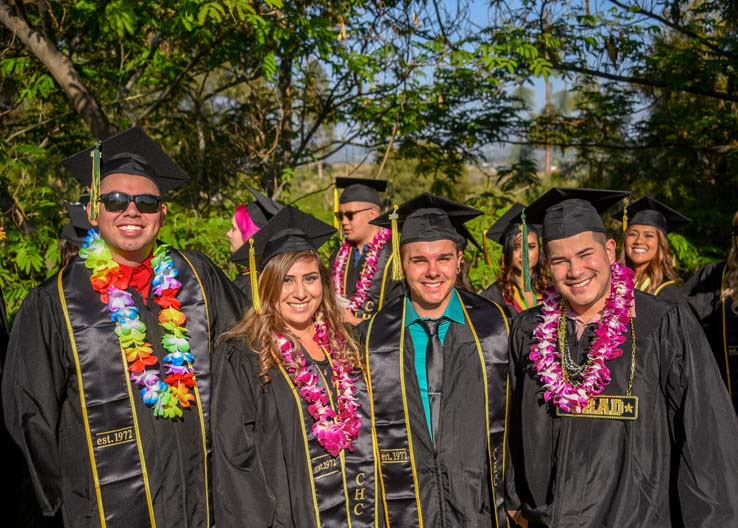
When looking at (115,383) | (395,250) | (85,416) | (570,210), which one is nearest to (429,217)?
(395,250)

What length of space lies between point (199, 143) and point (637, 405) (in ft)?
22.3

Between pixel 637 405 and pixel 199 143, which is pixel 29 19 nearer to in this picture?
pixel 199 143

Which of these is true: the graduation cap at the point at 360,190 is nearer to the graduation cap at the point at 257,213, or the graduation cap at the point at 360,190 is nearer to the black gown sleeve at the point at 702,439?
the graduation cap at the point at 257,213

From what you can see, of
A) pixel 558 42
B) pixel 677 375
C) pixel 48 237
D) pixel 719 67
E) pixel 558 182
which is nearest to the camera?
pixel 677 375

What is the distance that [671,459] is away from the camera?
264cm

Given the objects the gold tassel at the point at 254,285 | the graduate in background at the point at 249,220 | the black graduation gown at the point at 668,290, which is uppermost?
the graduate in background at the point at 249,220

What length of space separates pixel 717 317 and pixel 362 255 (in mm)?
2598

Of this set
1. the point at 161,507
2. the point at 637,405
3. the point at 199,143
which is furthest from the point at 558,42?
the point at 161,507

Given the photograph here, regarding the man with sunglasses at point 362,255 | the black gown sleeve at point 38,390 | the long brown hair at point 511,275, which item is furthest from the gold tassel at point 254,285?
the long brown hair at point 511,275

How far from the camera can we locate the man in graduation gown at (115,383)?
110 inches

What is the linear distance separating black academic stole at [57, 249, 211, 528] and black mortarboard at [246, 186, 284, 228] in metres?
2.01

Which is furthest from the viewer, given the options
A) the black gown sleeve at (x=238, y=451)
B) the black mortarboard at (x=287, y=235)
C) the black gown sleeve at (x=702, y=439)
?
the black mortarboard at (x=287, y=235)

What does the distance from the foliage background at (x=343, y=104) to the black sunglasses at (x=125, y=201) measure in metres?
2.85

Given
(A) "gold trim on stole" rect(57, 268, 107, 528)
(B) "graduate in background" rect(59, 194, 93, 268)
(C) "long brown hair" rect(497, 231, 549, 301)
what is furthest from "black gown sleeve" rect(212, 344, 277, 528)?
(C) "long brown hair" rect(497, 231, 549, 301)
